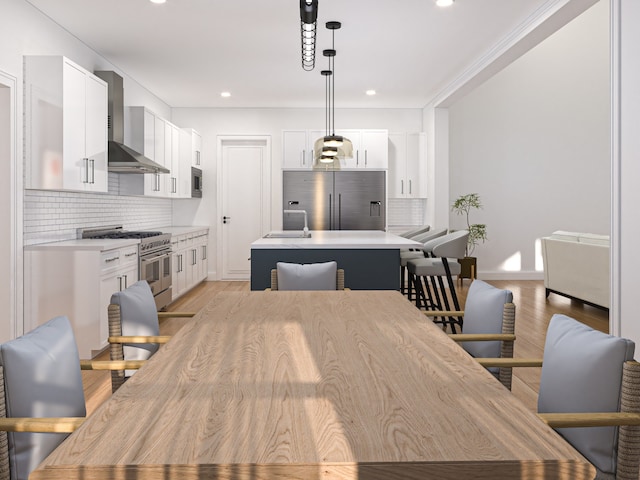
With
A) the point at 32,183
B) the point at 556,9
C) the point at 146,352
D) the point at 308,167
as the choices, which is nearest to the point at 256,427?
the point at 146,352

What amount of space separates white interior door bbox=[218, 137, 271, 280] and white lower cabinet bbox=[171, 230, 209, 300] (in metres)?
0.41

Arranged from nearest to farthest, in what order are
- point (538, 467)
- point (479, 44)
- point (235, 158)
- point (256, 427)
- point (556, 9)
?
point (538, 467) → point (256, 427) → point (556, 9) → point (479, 44) → point (235, 158)

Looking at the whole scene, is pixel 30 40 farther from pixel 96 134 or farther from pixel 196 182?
pixel 196 182

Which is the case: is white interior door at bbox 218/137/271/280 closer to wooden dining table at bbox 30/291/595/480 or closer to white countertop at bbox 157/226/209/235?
white countertop at bbox 157/226/209/235

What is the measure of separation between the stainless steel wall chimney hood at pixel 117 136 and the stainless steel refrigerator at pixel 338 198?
305 cm

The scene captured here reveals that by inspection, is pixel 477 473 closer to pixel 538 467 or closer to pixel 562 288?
pixel 538 467

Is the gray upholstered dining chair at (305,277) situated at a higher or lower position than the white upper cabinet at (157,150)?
lower

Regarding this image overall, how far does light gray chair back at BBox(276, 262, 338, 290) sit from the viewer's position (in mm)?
3447

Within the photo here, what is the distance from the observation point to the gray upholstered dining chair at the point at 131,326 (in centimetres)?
219

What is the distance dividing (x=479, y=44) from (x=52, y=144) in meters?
4.08

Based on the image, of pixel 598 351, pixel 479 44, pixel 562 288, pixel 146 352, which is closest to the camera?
pixel 598 351

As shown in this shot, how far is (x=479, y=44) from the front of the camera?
567 cm

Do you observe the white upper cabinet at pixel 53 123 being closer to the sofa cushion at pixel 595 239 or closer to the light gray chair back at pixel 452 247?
the light gray chair back at pixel 452 247

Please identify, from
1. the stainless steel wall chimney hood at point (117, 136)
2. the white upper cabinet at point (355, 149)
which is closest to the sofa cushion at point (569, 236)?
the white upper cabinet at point (355, 149)
